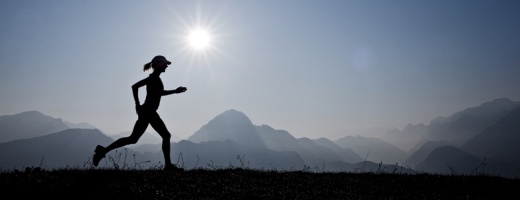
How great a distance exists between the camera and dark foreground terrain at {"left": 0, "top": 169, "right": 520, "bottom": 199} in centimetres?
517

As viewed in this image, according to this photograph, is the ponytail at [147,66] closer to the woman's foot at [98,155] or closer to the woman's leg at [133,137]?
the woman's leg at [133,137]

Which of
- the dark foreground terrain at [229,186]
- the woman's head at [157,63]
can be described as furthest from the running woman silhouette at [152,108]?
the dark foreground terrain at [229,186]

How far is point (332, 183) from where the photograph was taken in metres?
7.88

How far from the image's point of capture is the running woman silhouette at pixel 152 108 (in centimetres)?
849

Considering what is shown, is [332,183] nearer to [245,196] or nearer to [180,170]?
[245,196]

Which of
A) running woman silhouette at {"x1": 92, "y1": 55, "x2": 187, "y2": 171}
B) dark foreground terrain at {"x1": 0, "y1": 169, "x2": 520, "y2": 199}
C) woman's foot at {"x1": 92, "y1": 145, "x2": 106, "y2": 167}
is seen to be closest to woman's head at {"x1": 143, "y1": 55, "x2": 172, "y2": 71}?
running woman silhouette at {"x1": 92, "y1": 55, "x2": 187, "y2": 171}

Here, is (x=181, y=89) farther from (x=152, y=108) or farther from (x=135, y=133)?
(x=135, y=133)

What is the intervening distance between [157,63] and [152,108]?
1261 mm

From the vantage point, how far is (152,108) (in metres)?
8.79

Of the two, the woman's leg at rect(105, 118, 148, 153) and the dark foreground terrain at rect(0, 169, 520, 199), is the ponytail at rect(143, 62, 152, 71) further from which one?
the dark foreground terrain at rect(0, 169, 520, 199)

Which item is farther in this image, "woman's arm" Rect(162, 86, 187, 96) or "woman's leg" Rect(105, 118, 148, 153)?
"woman's arm" Rect(162, 86, 187, 96)

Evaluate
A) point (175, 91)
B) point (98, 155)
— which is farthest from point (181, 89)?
point (98, 155)

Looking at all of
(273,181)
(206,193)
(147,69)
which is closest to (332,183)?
(273,181)

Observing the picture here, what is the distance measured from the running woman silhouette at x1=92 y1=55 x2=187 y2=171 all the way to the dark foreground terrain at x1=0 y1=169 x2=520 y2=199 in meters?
1.22
